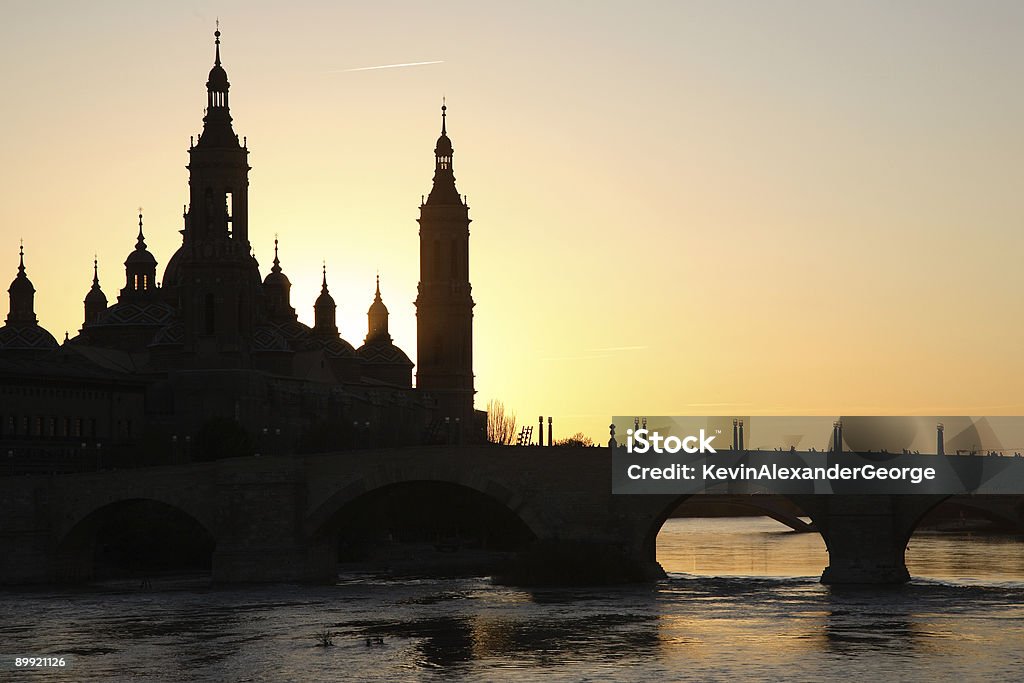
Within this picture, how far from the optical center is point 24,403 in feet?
324

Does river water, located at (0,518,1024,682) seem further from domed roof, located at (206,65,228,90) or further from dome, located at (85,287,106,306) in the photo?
dome, located at (85,287,106,306)

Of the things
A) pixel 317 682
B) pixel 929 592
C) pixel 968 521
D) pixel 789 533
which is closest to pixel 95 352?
pixel 789 533

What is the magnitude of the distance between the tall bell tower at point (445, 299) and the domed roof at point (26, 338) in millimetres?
27111

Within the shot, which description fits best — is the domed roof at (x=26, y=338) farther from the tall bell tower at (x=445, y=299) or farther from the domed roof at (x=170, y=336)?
the tall bell tower at (x=445, y=299)

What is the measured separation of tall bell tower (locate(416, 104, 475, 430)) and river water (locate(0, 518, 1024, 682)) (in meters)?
63.5

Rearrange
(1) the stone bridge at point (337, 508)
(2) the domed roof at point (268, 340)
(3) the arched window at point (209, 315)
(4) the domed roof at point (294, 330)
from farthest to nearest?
(4) the domed roof at point (294, 330), (2) the domed roof at point (268, 340), (3) the arched window at point (209, 315), (1) the stone bridge at point (337, 508)

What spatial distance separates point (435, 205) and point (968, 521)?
43482 mm

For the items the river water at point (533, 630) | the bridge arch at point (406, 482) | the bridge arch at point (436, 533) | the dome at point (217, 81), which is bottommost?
the river water at point (533, 630)

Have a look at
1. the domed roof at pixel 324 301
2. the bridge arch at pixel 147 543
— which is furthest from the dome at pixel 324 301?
the bridge arch at pixel 147 543

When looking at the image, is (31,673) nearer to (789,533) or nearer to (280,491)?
(280,491)

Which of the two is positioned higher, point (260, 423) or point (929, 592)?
point (260, 423)

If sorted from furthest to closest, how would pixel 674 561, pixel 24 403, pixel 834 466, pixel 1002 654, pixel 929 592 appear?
pixel 24 403 → pixel 674 561 → pixel 834 466 → pixel 929 592 → pixel 1002 654

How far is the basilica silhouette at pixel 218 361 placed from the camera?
102188 mm

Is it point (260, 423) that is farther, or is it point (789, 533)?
point (789, 533)
